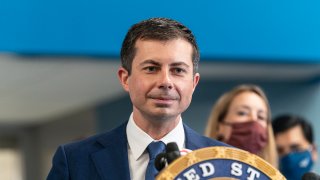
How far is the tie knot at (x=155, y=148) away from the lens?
1.89m

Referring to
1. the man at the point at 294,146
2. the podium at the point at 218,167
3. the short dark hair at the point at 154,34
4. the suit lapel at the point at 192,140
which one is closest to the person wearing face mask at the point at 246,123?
the man at the point at 294,146

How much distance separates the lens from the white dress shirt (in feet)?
6.23

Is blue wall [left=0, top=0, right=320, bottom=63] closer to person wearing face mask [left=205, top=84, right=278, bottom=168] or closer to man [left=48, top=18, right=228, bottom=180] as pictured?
person wearing face mask [left=205, top=84, right=278, bottom=168]

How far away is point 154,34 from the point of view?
1.85m

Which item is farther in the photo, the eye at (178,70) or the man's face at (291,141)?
the man's face at (291,141)

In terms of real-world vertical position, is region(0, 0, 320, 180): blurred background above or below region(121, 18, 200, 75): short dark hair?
above

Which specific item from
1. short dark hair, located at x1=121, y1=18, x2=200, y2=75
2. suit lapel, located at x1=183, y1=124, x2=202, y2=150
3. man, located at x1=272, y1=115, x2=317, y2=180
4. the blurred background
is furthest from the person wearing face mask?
the blurred background

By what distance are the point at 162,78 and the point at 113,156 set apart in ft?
0.81

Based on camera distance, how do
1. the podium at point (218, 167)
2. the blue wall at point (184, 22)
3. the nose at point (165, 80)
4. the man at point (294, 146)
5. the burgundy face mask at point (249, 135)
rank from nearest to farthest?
the podium at point (218, 167) → the nose at point (165, 80) → the burgundy face mask at point (249, 135) → the man at point (294, 146) → the blue wall at point (184, 22)

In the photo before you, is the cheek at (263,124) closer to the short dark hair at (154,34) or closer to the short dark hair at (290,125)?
the short dark hair at (290,125)

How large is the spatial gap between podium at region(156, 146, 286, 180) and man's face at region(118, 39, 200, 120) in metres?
0.17

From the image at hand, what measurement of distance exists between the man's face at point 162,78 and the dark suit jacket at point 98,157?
0.12 metres

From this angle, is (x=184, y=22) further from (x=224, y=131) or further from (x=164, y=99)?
(x=164, y=99)

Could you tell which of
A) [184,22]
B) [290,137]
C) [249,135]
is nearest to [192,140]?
[249,135]
